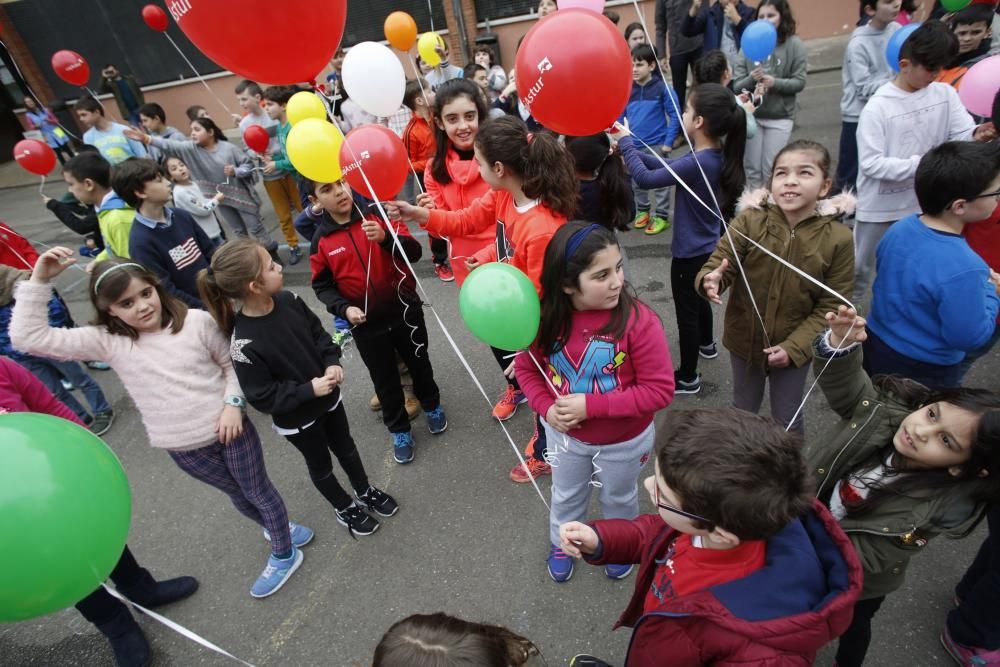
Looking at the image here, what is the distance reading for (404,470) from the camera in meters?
3.19

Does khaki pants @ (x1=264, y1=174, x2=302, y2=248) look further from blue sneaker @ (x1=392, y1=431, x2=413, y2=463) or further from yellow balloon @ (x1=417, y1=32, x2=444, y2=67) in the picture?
blue sneaker @ (x1=392, y1=431, x2=413, y2=463)

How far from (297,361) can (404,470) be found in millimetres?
Result: 1171

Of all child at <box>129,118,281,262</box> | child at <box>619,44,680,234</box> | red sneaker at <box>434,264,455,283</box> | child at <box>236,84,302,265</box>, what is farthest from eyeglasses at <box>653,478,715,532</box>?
child at <box>236,84,302,265</box>

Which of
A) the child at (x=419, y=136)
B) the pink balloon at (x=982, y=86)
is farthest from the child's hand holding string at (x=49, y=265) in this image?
the pink balloon at (x=982, y=86)

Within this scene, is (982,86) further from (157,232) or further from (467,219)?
(157,232)

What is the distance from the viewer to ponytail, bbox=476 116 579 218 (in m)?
2.25

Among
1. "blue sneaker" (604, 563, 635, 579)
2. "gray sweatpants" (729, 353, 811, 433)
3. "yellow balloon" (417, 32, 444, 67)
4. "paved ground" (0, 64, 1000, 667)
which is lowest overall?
"paved ground" (0, 64, 1000, 667)

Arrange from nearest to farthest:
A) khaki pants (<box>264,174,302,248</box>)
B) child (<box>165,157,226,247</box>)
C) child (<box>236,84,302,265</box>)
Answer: child (<box>165,157,226,247</box>), child (<box>236,84,302,265</box>), khaki pants (<box>264,174,302,248</box>)

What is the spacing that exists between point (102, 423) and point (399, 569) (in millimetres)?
2927

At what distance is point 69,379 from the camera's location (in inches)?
153

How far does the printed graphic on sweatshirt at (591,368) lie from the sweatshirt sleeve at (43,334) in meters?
1.80

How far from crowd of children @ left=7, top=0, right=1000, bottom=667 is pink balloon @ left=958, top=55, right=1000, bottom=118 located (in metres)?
0.19

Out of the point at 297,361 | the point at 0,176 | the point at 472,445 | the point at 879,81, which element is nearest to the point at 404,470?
the point at 472,445

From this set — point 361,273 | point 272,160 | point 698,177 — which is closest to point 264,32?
point 361,273
